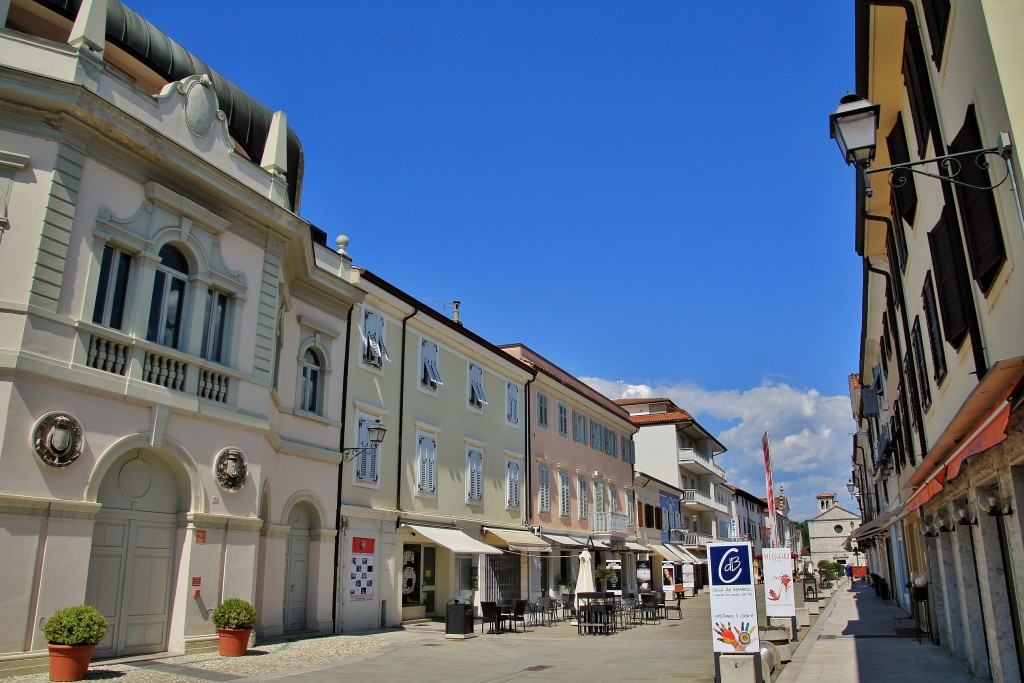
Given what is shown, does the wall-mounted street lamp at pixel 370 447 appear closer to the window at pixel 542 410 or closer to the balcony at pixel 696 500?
the window at pixel 542 410

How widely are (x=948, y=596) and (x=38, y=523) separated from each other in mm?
15503

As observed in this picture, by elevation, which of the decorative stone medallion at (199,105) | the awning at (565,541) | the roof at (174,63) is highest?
the roof at (174,63)

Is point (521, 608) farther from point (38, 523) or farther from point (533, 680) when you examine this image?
point (38, 523)

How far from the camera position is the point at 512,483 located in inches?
1110

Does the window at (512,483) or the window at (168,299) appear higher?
the window at (168,299)

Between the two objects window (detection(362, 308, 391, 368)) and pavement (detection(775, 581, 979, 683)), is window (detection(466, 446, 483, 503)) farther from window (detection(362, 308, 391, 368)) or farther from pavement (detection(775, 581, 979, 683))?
pavement (detection(775, 581, 979, 683))

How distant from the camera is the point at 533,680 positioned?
39.5ft

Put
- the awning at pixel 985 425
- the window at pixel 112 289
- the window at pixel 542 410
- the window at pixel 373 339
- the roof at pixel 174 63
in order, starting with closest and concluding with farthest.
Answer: the awning at pixel 985 425, the window at pixel 112 289, the roof at pixel 174 63, the window at pixel 373 339, the window at pixel 542 410

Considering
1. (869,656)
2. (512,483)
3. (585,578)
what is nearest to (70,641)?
(869,656)

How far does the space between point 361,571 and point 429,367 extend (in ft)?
22.4

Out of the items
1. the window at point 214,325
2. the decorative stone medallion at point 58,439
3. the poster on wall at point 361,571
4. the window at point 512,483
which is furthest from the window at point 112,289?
the window at point 512,483

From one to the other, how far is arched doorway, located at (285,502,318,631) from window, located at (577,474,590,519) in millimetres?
→ 17967

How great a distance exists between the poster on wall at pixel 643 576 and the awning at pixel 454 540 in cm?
1519

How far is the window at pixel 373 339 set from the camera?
68.8 feet
